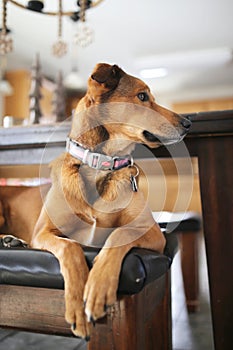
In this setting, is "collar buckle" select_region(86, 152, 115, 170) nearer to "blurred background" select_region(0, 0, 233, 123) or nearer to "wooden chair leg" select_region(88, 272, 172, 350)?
"wooden chair leg" select_region(88, 272, 172, 350)

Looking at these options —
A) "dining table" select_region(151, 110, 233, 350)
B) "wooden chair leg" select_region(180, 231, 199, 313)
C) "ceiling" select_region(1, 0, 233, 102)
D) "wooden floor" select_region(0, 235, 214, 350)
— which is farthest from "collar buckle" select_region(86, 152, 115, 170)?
"ceiling" select_region(1, 0, 233, 102)

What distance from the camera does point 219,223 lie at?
3.68 feet

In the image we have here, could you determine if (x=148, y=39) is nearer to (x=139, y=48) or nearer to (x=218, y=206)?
(x=139, y=48)

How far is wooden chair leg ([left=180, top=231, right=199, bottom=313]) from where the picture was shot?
172 centimetres

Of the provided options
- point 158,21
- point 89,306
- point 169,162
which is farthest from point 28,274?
point 158,21

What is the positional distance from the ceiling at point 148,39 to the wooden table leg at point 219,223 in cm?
231

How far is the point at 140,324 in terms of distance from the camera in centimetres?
76

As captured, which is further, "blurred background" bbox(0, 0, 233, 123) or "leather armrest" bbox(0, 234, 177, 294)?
"blurred background" bbox(0, 0, 233, 123)

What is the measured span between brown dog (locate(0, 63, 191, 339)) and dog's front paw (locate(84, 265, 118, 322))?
19 centimetres

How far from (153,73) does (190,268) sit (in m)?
3.49

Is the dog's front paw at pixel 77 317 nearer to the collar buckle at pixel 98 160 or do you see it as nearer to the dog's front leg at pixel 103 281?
the dog's front leg at pixel 103 281

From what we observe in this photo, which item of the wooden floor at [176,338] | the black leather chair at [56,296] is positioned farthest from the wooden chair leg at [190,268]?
the black leather chair at [56,296]

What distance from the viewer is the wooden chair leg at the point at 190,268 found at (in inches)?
67.7

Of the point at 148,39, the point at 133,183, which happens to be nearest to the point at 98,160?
the point at 133,183
